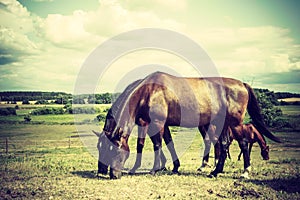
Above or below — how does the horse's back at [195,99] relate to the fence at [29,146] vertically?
above

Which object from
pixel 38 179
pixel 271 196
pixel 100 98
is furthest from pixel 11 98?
pixel 271 196

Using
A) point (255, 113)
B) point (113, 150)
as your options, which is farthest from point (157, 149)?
point (255, 113)

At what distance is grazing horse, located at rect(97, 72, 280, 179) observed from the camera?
10435 mm

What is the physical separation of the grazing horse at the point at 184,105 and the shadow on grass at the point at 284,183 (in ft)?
3.35

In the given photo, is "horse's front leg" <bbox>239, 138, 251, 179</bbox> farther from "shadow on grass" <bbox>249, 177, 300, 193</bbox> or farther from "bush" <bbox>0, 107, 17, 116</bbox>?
"bush" <bbox>0, 107, 17, 116</bbox>

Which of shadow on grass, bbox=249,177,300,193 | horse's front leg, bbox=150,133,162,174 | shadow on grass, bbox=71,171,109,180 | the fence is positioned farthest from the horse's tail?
the fence

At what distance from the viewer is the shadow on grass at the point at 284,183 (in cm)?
852

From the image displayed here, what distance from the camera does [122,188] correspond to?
27.8 ft

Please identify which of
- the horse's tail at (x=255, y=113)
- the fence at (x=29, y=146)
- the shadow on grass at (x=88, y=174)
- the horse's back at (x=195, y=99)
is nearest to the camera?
the shadow on grass at (x=88, y=174)

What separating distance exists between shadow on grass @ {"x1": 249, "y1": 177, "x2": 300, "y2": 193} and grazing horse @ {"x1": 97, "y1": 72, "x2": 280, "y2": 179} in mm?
1023

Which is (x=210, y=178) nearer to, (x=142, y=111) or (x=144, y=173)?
(x=144, y=173)

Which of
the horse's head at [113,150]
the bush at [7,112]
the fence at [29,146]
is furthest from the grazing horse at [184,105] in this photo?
the bush at [7,112]

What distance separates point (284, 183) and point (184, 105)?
4.27 m

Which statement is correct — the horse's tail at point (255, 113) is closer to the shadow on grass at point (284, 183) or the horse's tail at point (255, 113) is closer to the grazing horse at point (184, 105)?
the grazing horse at point (184, 105)
